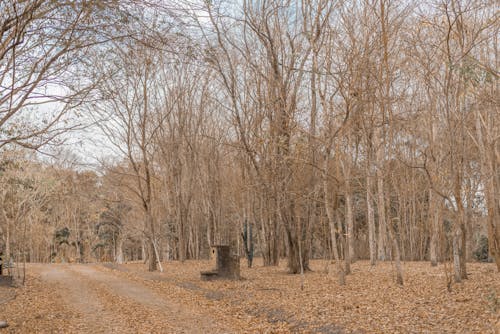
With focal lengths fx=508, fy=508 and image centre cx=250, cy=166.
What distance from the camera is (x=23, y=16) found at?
7.88 meters

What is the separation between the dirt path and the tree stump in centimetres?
216

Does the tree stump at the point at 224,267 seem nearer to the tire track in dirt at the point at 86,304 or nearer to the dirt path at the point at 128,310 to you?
the dirt path at the point at 128,310

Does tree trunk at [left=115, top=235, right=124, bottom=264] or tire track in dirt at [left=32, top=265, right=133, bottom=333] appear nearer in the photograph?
tire track in dirt at [left=32, top=265, right=133, bottom=333]

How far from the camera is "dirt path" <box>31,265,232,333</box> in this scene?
9053mm

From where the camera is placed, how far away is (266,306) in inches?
424

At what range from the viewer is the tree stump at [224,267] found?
1609 centimetres

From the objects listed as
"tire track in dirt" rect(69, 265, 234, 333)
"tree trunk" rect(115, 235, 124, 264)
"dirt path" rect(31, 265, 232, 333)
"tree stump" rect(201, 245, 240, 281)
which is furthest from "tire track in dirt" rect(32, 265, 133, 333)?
"tree trunk" rect(115, 235, 124, 264)

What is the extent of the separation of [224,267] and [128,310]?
18.1 feet

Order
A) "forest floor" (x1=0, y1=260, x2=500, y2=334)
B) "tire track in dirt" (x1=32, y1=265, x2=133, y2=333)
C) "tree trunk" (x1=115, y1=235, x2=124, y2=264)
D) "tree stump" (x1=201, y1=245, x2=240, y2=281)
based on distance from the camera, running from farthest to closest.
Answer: "tree trunk" (x1=115, y1=235, x2=124, y2=264)
"tree stump" (x1=201, y1=245, x2=240, y2=281)
"tire track in dirt" (x1=32, y1=265, x2=133, y2=333)
"forest floor" (x1=0, y1=260, x2=500, y2=334)

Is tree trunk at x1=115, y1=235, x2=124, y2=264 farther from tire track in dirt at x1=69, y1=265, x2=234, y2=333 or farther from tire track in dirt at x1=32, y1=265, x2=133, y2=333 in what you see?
tire track in dirt at x1=69, y1=265, x2=234, y2=333

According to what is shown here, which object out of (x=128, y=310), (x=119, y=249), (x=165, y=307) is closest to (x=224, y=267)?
(x=165, y=307)

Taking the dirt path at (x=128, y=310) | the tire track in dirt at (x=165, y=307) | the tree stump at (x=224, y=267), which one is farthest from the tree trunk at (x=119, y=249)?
the tree stump at (x=224, y=267)

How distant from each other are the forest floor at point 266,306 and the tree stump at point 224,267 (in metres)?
0.38

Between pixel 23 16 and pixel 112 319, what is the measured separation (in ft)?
18.9
